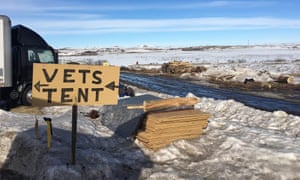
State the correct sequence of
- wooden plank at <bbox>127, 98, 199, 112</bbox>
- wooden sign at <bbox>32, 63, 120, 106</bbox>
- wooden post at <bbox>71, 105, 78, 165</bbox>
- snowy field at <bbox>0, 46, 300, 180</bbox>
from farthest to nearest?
wooden plank at <bbox>127, 98, 199, 112</bbox>
snowy field at <bbox>0, 46, 300, 180</bbox>
wooden post at <bbox>71, 105, 78, 165</bbox>
wooden sign at <bbox>32, 63, 120, 106</bbox>

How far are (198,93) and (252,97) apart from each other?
2954mm

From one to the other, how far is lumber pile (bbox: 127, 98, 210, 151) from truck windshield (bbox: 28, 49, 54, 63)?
20.2 feet

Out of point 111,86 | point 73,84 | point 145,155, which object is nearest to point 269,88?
point 145,155

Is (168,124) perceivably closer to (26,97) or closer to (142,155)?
(142,155)

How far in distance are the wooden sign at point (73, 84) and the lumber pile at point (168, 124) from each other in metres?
1.75

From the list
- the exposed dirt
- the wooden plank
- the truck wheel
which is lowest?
the exposed dirt

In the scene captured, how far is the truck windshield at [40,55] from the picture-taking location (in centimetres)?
1252

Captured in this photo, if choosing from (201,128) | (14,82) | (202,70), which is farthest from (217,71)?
(201,128)

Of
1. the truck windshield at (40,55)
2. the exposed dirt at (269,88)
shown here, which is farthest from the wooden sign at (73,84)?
the exposed dirt at (269,88)

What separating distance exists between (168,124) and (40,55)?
6984 millimetres

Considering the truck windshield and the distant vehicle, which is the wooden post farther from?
the truck windshield

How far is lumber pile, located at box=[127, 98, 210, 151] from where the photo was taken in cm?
741

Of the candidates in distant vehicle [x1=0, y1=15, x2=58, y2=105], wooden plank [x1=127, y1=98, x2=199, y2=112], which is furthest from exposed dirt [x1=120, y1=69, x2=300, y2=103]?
distant vehicle [x1=0, y1=15, x2=58, y2=105]

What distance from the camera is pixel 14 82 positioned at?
40.0 feet
